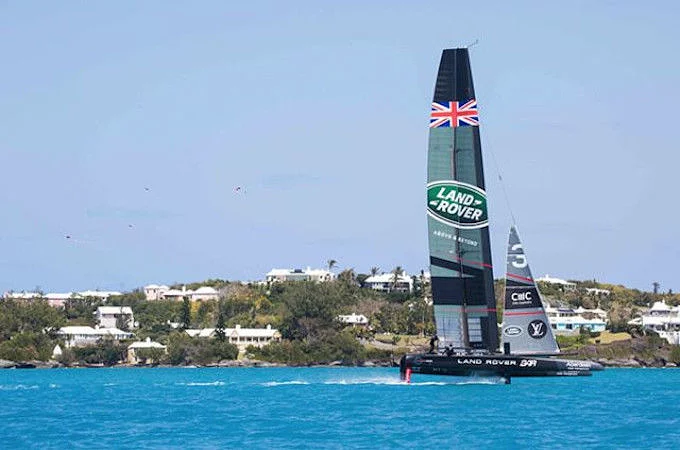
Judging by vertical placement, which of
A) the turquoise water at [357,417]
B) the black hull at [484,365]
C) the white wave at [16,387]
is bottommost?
the turquoise water at [357,417]

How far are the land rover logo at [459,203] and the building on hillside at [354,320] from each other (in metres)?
81.1

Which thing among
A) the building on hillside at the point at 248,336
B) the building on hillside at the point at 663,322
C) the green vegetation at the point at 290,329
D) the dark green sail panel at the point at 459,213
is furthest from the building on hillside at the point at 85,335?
the dark green sail panel at the point at 459,213

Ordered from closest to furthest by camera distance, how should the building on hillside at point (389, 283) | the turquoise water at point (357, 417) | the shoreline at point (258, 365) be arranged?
the turquoise water at point (357, 417), the shoreline at point (258, 365), the building on hillside at point (389, 283)

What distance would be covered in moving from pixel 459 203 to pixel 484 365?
7.80m

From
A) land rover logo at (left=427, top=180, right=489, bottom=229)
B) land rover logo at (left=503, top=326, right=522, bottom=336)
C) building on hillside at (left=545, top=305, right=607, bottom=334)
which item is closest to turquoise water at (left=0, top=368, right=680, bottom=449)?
land rover logo at (left=503, top=326, right=522, bottom=336)

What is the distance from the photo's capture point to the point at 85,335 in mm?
153125

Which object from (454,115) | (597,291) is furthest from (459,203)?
(597,291)

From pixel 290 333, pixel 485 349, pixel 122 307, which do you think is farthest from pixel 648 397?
pixel 122 307

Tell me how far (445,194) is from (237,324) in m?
87.4

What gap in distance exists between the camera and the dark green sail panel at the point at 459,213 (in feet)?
216

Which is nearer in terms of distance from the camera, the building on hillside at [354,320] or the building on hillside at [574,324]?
the building on hillside at [574,324]

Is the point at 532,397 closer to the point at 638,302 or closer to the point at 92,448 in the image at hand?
the point at 92,448

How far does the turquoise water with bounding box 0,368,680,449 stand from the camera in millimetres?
40906

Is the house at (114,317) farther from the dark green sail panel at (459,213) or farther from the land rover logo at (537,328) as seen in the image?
the dark green sail panel at (459,213)
